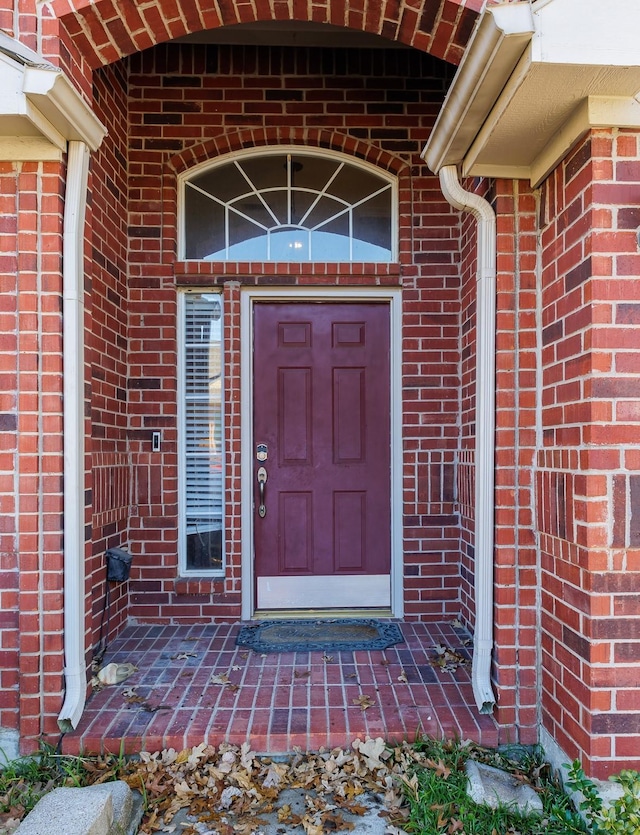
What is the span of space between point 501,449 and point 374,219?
6.78 ft

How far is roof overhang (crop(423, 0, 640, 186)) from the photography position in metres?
1.96

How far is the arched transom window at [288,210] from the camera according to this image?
159 inches

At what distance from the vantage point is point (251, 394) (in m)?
4.05

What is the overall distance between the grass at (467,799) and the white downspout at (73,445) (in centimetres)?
154

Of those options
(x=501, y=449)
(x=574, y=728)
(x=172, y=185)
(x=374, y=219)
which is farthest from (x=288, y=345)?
(x=574, y=728)

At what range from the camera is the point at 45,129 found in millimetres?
2508

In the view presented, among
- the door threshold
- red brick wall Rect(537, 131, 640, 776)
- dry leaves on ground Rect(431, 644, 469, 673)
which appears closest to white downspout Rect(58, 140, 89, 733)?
the door threshold

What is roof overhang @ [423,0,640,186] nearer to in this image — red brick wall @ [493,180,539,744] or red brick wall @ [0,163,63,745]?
red brick wall @ [493,180,539,744]

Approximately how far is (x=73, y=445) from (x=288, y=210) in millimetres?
2268

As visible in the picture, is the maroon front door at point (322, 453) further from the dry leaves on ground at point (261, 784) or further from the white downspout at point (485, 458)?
the dry leaves on ground at point (261, 784)

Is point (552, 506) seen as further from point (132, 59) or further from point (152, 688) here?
point (132, 59)

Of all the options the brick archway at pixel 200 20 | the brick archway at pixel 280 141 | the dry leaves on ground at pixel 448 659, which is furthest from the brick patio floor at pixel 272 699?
the brick archway at pixel 280 141

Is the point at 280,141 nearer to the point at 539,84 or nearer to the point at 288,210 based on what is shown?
the point at 288,210

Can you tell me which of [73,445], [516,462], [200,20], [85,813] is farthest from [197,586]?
[200,20]
